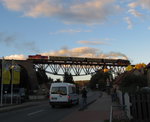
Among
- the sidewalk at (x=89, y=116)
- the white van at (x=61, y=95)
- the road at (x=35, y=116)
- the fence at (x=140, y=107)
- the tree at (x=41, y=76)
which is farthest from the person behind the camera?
the tree at (x=41, y=76)

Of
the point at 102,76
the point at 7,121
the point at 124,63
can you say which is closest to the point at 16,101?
the point at 7,121

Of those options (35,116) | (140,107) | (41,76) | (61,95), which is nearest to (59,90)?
(61,95)

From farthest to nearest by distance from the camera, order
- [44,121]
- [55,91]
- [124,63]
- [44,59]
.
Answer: [124,63] → [44,59] → [55,91] → [44,121]

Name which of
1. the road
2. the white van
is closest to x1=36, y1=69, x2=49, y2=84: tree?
the white van

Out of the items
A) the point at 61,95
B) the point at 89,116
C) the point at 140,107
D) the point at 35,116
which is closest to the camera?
the point at 140,107

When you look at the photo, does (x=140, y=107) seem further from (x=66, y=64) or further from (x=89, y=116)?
(x=66, y=64)

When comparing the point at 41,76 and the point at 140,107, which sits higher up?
the point at 41,76

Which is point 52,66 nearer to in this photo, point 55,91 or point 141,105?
point 55,91

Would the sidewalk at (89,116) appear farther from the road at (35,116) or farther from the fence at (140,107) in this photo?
the fence at (140,107)

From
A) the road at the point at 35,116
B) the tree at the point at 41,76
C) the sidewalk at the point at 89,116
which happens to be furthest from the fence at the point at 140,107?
the tree at the point at 41,76

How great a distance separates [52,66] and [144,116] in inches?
2981

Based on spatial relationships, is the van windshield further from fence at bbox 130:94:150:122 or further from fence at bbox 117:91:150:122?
fence at bbox 130:94:150:122

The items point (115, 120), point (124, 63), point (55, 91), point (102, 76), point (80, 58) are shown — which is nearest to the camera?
point (115, 120)

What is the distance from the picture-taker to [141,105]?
10320mm
